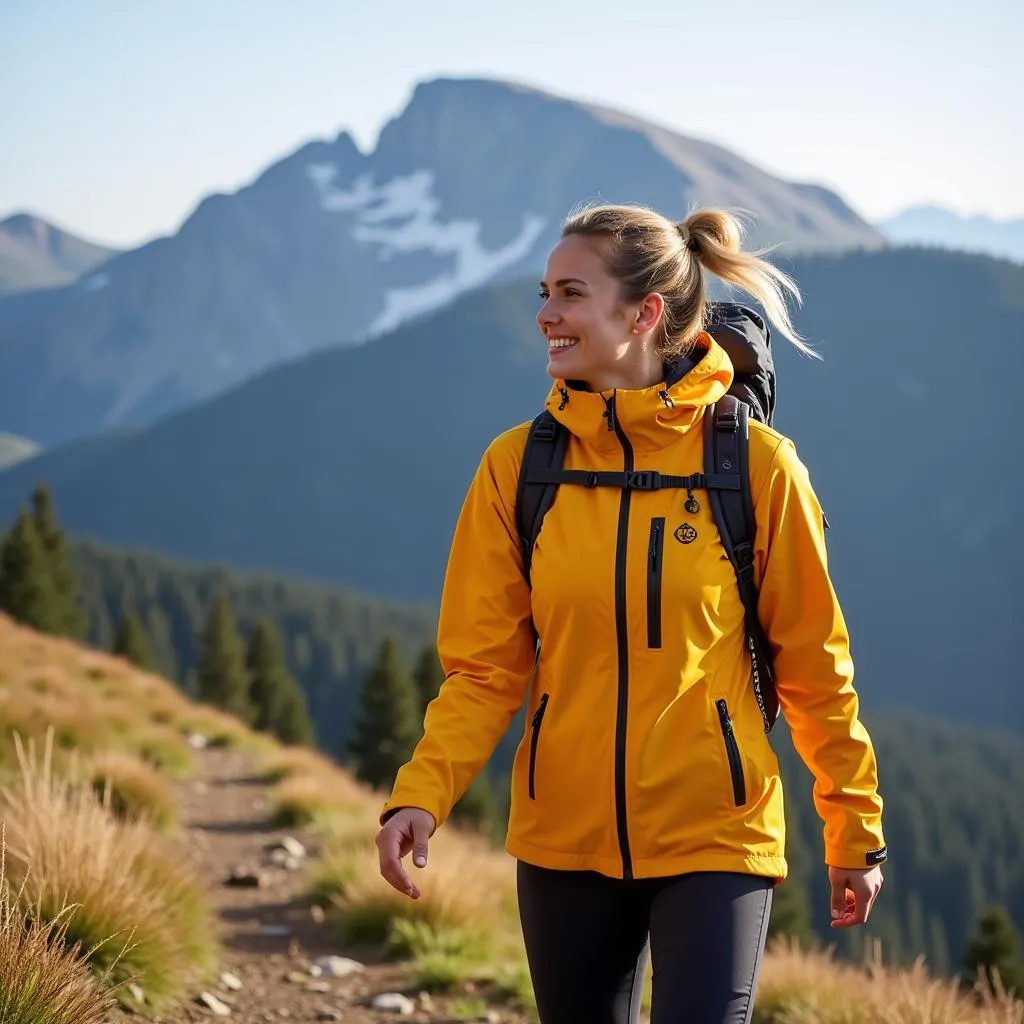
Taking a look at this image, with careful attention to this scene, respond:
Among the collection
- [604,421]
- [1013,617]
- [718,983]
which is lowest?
[1013,617]

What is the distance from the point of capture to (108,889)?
185 inches

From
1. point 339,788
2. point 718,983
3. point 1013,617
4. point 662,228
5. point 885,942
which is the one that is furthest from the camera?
point 1013,617

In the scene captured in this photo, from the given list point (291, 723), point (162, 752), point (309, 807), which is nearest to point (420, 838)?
point (309, 807)

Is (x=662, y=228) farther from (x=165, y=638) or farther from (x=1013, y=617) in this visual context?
(x=1013, y=617)

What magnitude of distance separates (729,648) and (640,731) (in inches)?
10.0

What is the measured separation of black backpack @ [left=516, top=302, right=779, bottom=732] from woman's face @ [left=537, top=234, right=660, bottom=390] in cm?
14

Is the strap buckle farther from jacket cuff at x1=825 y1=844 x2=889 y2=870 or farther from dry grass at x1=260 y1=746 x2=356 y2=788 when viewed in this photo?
dry grass at x1=260 y1=746 x2=356 y2=788

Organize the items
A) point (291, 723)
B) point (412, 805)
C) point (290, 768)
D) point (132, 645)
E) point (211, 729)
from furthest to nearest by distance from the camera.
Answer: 1. point (291, 723)
2. point (132, 645)
3. point (211, 729)
4. point (290, 768)
5. point (412, 805)

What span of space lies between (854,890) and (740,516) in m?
0.80

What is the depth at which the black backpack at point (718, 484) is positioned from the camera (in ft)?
8.79

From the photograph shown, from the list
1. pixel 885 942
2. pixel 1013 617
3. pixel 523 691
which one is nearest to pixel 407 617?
pixel 885 942

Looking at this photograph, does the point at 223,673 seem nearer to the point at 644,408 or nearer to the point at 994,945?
the point at 994,945

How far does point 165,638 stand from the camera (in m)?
89.3

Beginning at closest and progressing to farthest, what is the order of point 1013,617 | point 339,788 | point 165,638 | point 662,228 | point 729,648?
point 729,648 → point 662,228 → point 339,788 → point 165,638 → point 1013,617
